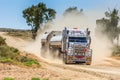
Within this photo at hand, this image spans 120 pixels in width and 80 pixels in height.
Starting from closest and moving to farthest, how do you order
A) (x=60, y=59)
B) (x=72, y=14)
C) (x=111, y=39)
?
(x=60, y=59) → (x=111, y=39) → (x=72, y=14)

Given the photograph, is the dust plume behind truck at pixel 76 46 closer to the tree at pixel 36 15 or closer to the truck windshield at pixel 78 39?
the truck windshield at pixel 78 39

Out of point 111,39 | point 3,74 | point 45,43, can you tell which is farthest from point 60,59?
point 111,39

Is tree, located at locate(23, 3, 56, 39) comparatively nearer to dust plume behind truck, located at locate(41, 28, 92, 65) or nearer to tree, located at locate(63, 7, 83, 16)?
tree, located at locate(63, 7, 83, 16)

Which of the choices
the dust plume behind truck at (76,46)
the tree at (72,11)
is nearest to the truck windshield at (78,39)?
the dust plume behind truck at (76,46)

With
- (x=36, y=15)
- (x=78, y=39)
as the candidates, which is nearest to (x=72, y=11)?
(x=36, y=15)

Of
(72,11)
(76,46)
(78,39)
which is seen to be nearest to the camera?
(76,46)

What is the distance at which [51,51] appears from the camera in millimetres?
55875

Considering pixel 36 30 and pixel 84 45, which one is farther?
pixel 36 30

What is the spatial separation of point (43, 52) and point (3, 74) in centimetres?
3561

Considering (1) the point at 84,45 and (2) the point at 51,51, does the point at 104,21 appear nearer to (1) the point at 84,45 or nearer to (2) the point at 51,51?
(2) the point at 51,51

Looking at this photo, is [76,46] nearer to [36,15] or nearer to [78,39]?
[78,39]

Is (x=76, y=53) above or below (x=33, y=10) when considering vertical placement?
below

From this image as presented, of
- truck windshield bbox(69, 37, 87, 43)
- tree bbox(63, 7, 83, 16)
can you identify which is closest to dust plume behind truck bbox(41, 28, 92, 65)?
truck windshield bbox(69, 37, 87, 43)

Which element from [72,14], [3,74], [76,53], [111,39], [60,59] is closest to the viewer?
[3,74]
